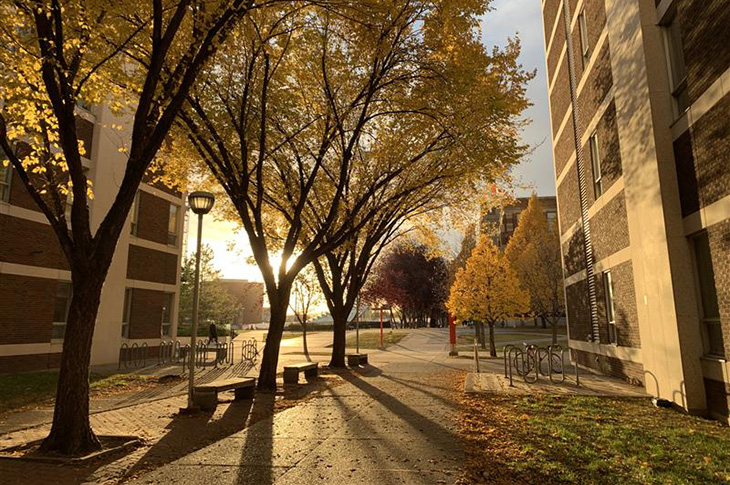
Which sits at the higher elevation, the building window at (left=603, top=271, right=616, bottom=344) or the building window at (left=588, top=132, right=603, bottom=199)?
the building window at (left=588, top=132, right=603, bottom=199)

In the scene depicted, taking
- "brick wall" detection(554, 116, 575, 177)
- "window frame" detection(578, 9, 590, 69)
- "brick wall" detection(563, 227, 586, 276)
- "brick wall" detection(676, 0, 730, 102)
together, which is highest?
"window frame" detection(578, 9, 590, 69)

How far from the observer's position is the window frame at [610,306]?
44.7 feet

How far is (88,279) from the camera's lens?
6527mm

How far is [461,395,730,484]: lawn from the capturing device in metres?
4.96

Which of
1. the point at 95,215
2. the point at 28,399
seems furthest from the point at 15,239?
the point at 28,399

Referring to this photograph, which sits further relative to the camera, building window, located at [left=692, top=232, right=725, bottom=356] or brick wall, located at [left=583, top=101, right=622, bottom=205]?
brick wall, located at [left=583, top=101, right=622, bottom=205]

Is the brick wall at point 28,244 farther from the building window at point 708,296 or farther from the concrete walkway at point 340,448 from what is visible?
the building window at point 708,296

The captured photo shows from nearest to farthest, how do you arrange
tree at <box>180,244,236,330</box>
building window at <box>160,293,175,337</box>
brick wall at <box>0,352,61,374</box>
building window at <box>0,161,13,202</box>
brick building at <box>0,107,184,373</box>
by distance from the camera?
brick wall at <box>0,352,61,374</box>
building window at <box>0,161,13,202</box>
brick building at <box>0,107,184,373</box>
building window at <box>160,293,175,337</box>
tree at <box>180,244,236,330</box>

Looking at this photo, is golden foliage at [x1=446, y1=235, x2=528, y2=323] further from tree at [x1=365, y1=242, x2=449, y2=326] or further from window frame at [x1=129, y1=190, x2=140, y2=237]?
tree at [x1=365, y1=242, x2=449, y2=326]

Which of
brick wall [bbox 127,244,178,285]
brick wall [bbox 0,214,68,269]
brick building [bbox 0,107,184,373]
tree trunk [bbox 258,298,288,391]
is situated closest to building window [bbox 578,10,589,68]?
tree trunk [bbox 258,298,288,391]

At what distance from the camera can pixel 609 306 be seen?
14102 millimetres

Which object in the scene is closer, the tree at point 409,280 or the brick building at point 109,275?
the brick building at point 109,275

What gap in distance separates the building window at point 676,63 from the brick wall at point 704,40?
Answer: 689 mm

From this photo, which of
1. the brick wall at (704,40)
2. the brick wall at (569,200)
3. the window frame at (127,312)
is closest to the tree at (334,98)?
the brick wall at (704,40)
